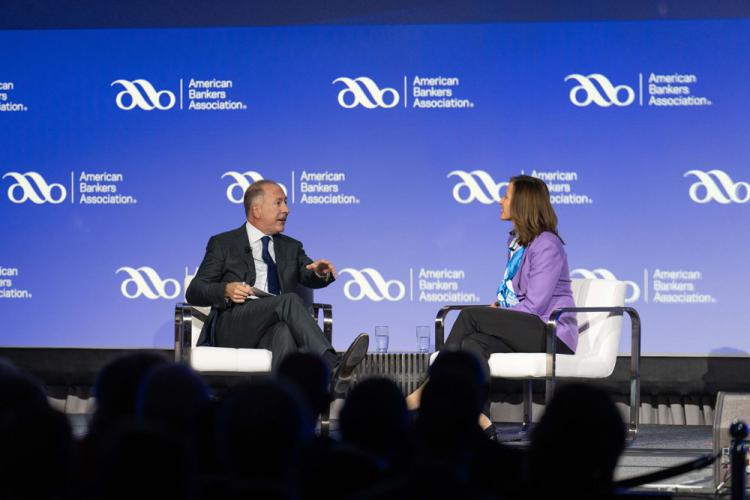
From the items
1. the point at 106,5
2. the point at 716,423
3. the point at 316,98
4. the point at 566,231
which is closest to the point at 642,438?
the point at 566,231

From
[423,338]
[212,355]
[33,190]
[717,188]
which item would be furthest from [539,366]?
[33,190]

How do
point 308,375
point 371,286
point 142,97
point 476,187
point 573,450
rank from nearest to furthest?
point 573,450, point 308,375, point 476,187, point 371,286, point 142,97

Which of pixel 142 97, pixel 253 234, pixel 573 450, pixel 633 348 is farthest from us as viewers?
pixel 142 97

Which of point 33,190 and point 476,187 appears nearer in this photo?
point 476,187

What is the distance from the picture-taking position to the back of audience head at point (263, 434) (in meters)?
1.58

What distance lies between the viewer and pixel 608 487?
182cm

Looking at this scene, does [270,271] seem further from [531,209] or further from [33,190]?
[33,190]

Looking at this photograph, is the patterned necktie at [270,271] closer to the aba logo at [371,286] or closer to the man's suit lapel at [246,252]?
the man's suit lapel at [246,252]

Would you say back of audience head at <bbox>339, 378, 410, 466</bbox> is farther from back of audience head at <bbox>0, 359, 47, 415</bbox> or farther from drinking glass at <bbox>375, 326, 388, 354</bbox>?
drinking glass at <bbox>375, 326, 388, 354</bbox>

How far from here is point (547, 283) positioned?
5242 millimetres

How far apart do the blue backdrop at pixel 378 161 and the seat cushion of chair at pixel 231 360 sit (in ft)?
5.06

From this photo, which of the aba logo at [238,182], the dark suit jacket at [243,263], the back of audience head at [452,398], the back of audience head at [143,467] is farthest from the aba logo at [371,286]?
the back of audience head at [143,467]

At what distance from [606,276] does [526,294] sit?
53.8 inches

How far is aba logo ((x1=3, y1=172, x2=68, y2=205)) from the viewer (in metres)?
6.89
